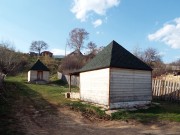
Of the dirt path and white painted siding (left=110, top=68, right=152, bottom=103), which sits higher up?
white painted siding (left=110, top=68, right=152, bottom=103)

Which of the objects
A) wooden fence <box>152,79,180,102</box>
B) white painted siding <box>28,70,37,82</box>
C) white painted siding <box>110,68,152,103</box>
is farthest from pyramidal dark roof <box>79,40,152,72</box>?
white painted siding <box>28,70,37,82</box>

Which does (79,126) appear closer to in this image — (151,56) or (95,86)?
(95,86)

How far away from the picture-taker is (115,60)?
1661cm

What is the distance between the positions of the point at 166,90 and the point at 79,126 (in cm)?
1095

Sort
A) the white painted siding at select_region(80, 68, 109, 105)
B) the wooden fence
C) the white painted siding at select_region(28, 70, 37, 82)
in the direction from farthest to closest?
the white painted siding at select_region(28, 70, 37, 82) < the wooden fence < the white painted siding at select_region(80, 68, 109, 105)

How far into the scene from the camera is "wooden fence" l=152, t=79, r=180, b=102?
62.5 feet

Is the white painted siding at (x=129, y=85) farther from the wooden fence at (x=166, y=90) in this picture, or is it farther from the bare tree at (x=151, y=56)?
the bare tree at (x=151, y=56)

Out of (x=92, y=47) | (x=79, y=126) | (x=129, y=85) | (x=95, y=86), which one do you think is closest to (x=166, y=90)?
(x=129, y=85)

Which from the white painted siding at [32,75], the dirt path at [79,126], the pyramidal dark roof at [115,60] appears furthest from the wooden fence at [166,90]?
the white painted siding at [32,75]

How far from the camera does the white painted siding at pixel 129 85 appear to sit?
15.9 m

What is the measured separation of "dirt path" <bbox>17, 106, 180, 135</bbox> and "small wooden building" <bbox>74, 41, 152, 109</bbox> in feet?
9.83

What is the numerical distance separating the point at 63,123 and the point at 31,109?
4371mm

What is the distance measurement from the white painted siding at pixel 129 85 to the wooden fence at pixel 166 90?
101 inches

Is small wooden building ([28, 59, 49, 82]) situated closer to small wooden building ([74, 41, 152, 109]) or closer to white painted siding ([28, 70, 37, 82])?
white painted siding ([28, 70, 37, 82])
